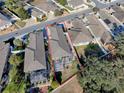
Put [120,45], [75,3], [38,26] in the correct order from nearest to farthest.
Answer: [120,45], [38,26], [75,3]

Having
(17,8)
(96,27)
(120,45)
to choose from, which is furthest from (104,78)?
(17,8)

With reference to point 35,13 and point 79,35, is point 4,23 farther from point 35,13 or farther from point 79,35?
point 79,35

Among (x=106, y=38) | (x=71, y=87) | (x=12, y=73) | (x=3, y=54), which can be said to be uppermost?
(x=106, y=38)

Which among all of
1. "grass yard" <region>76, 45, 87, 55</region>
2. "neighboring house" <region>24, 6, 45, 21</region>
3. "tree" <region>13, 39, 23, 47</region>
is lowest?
"neighboring house" <region>24, 6, 45, 21</region>

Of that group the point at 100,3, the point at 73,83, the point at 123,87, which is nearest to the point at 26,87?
the point at 73,83

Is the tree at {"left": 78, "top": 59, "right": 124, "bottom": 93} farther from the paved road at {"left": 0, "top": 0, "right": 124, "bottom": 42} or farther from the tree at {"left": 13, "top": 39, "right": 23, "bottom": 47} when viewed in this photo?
the paved road at {"left": 0, "top": 0, "right": 124, "bottom": 42}

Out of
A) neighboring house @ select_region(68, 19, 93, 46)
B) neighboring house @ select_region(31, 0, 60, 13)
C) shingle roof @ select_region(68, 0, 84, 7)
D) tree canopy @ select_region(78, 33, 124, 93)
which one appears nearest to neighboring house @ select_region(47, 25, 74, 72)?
neighboring house @ select_region(68, 19, 93, 46)
